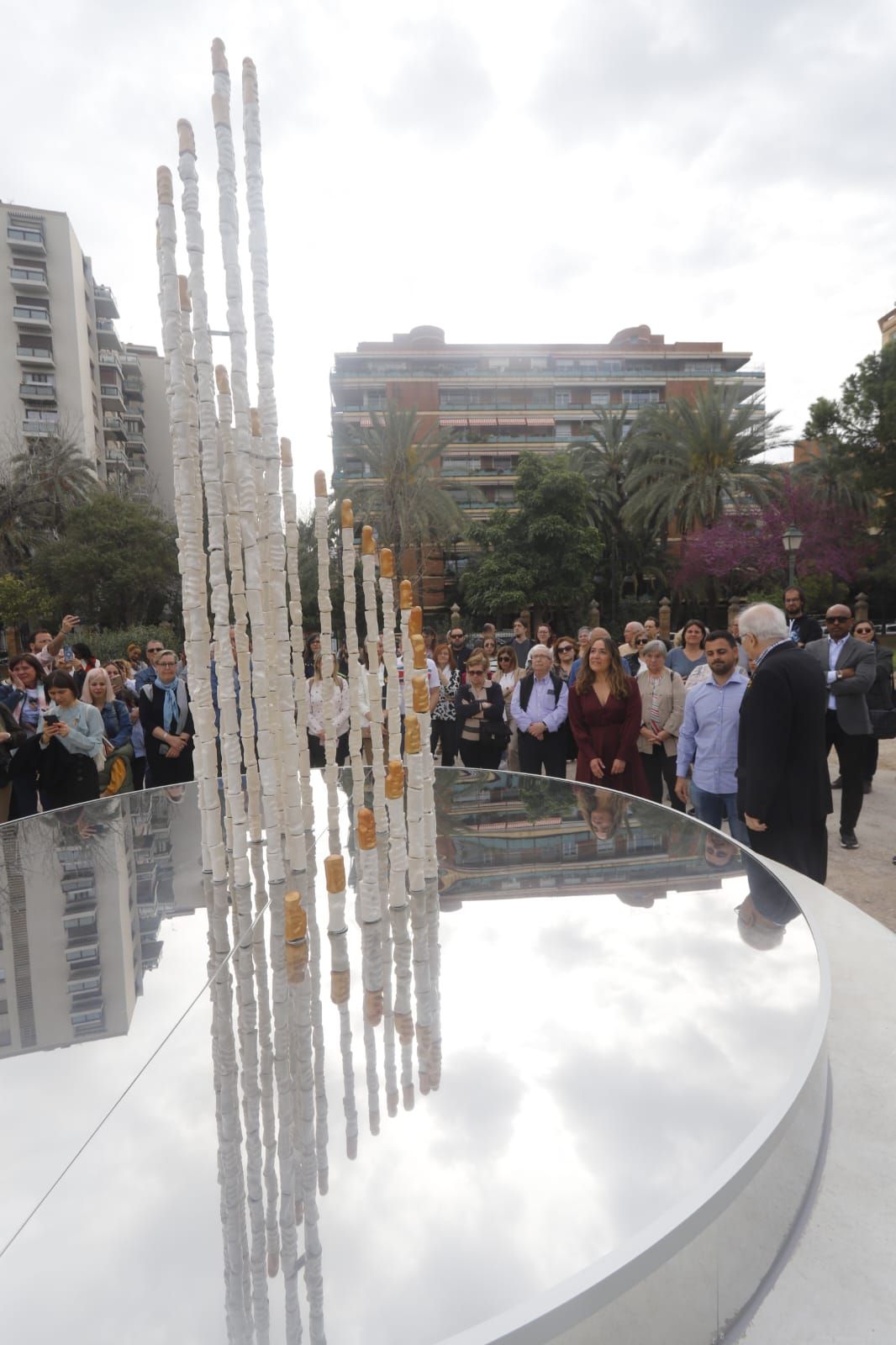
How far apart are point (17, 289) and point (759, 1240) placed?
45285 millimetres

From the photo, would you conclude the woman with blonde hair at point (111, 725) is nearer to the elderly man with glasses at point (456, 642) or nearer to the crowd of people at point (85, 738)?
the crowd of people at point (85, 738)

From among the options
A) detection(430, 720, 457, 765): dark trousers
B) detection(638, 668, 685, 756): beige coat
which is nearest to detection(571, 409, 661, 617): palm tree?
detection(430, 720, 457, 765): dark trousers

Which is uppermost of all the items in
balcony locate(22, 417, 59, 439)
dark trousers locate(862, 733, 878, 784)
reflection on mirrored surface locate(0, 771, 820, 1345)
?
balcony locate(22, 417, 59, 439)

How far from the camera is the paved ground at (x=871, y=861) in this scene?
4.08 metres

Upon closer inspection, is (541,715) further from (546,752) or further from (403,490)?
(403,490)

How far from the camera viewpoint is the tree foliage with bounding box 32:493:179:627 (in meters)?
23.0

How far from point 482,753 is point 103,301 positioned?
46.7 m

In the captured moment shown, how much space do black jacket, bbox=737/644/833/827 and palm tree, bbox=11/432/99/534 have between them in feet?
91.7

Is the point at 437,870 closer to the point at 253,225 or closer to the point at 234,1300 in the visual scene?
the point at 234,1300

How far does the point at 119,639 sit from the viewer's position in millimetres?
19906

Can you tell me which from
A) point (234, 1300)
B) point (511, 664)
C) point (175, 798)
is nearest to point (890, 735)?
point (511, 664)

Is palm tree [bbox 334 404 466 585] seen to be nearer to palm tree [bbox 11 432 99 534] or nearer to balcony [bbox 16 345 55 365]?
palm tree [bbox 11 432 99 534]

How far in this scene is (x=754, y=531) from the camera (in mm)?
23000

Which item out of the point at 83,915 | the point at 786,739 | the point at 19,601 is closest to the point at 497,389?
the point at 19,601
